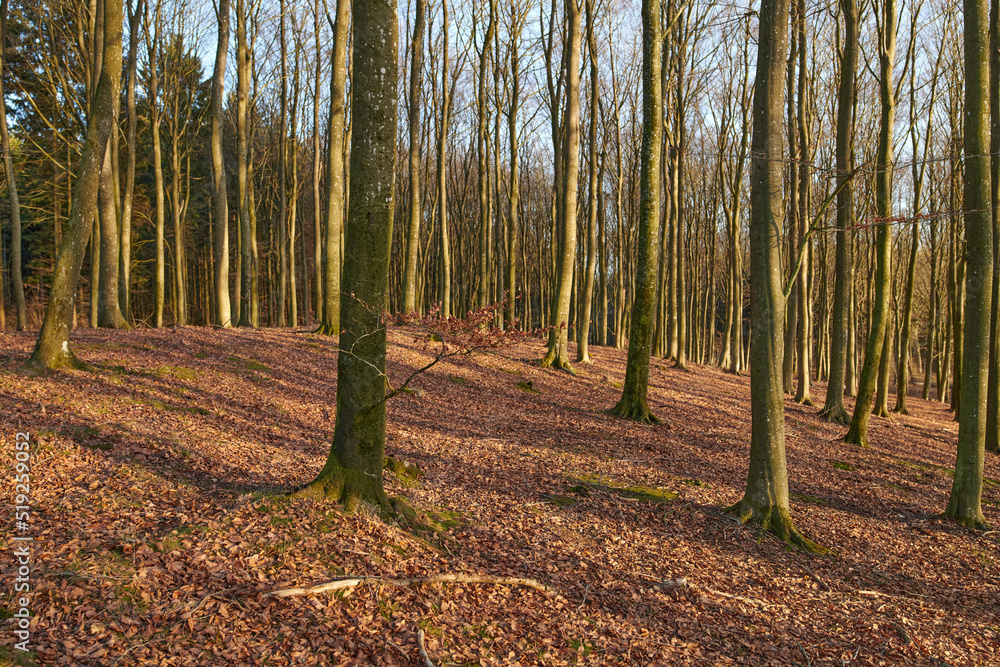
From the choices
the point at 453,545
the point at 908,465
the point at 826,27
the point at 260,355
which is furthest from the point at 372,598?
the point at 826,27

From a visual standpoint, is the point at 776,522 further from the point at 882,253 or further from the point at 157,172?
the point at 157,172

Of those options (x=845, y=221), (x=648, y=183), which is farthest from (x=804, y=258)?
(x=648, y=183)

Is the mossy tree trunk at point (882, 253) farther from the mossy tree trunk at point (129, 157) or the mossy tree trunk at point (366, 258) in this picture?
the mossy tree trunk at point (129, 157)

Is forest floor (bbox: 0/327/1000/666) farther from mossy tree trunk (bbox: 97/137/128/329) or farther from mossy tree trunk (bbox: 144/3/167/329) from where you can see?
mossy tree trunk (bbox: 144/3/167/329)

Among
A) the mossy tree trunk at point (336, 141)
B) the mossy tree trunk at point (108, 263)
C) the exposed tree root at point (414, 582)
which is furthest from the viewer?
the mossy tree trunk at point (336, 141)

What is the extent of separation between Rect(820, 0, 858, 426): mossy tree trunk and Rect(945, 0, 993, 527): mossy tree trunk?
4.15 metres

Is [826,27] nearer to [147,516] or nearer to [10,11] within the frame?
[147,516]

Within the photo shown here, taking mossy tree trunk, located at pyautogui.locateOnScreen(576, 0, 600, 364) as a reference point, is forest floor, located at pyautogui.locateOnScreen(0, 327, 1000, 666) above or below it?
below

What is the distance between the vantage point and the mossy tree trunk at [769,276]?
659 cm

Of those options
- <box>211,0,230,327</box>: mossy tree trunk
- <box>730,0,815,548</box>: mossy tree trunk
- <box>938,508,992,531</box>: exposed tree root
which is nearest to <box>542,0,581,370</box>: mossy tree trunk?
<box>730,0,815,548</box>: mossy tree trunk

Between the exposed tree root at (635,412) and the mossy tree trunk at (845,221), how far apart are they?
5.55 metres

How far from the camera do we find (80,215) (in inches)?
318

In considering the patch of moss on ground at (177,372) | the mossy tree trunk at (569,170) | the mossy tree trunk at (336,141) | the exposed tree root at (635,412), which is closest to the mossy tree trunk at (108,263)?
the mossy tree trunk at (336,141)

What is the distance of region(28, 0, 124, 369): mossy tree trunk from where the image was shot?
797 cm
